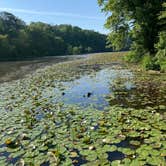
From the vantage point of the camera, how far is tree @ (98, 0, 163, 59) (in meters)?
19.7

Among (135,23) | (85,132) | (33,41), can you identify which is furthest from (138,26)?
(33,41)

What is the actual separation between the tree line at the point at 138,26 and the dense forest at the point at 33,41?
4299cm

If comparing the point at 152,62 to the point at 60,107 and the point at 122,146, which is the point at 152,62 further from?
the point at 122,146

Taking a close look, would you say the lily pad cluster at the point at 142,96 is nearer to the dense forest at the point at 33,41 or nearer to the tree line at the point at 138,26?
the tree line at the point at 138,26

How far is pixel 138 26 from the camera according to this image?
20.2m

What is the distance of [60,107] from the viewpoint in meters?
9.13

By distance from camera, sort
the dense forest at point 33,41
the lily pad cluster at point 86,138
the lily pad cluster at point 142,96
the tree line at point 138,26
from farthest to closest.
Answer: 1. the dense forest at point 33,41
2. the tree line at point 138,26
3. the lily pad cluster at point 142,96
4. the lily pad cluster at point 86,138

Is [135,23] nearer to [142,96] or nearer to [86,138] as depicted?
[142,96]

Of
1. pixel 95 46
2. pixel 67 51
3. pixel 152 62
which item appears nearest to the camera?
pixel 152 62

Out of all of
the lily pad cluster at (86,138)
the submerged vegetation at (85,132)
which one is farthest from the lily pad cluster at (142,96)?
the lily pad cluster at (86,138)

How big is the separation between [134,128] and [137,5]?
54.1 feet

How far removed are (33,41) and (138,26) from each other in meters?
66.6

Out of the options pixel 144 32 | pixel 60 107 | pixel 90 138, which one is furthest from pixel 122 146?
pixel 144 32

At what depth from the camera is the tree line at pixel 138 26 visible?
1948 centimetres
